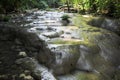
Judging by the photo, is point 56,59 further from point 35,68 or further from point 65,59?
point 35,68

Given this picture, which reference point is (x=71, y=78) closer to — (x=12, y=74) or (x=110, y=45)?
(x=12, y=74)

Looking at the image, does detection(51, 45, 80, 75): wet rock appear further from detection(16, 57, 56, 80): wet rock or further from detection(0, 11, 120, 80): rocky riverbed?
detection(16, 57, 56, 80): wet rock

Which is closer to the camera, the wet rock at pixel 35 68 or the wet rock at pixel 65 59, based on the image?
the wet rock at pixel 35 68

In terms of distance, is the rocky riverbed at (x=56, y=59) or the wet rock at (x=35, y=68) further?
the rocky riverbed at (x=56, y=59)

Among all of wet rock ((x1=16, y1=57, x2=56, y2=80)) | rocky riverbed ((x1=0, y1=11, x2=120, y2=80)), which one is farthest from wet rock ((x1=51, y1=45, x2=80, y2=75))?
wet rock ((x1=16, y1=57, x2=56, y2=80))

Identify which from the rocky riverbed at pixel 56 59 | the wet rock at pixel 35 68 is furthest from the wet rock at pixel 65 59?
the wet rock at pixel 35 68

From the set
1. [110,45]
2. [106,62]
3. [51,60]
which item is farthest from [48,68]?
[110,45]

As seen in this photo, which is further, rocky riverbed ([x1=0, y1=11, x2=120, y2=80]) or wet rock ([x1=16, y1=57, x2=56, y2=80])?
rocky riverbed ([x1=0, y1=11, x2=120, y2=80])

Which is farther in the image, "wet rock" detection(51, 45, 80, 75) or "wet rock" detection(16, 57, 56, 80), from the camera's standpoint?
"wet rock" detection(51, 45, 80, 75)

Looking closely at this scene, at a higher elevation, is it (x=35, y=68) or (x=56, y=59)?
(x=56, y=59)

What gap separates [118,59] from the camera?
7555mm

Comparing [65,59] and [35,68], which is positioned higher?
[65,59]

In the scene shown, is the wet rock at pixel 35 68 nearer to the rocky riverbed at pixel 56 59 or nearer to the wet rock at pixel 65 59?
the rocky riverbed at pixel 56 59

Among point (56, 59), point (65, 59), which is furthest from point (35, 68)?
point (65, 59)
